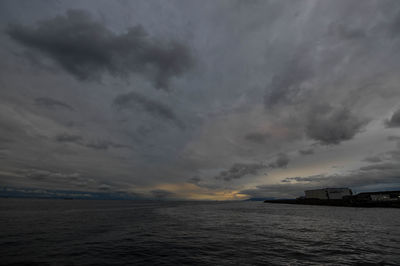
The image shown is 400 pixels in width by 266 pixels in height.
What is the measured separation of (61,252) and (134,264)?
980 cm

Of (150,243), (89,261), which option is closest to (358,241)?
(150,243)

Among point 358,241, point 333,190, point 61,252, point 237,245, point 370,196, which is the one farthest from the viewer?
point 333,190

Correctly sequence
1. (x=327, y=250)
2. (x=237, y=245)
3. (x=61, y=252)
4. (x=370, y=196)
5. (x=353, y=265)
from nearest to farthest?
(x=353, y=265) < (x=61, y=252) < (x=327, y=250) < (x=237, y=245) < (x=370, y=196)

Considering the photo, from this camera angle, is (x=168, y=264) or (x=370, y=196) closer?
(x=168, y=264)

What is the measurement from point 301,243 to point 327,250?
13.2 ft

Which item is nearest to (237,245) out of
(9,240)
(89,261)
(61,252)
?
(89,261)

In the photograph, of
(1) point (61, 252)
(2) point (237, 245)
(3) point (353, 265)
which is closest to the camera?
(3) point (353, 265)

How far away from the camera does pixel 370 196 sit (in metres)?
145

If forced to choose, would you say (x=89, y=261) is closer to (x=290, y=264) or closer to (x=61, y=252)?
(x=61, y=252)

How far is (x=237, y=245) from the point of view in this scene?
24.7 metres

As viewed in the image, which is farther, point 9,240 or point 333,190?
point 333,190

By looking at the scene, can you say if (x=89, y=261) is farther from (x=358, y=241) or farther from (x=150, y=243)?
(x=358, y=241)

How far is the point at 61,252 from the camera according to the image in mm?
20828

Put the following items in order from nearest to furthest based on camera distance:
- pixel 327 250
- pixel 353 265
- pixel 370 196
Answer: pixel 353 265 → pixel 327 250 → pixel 370 196
